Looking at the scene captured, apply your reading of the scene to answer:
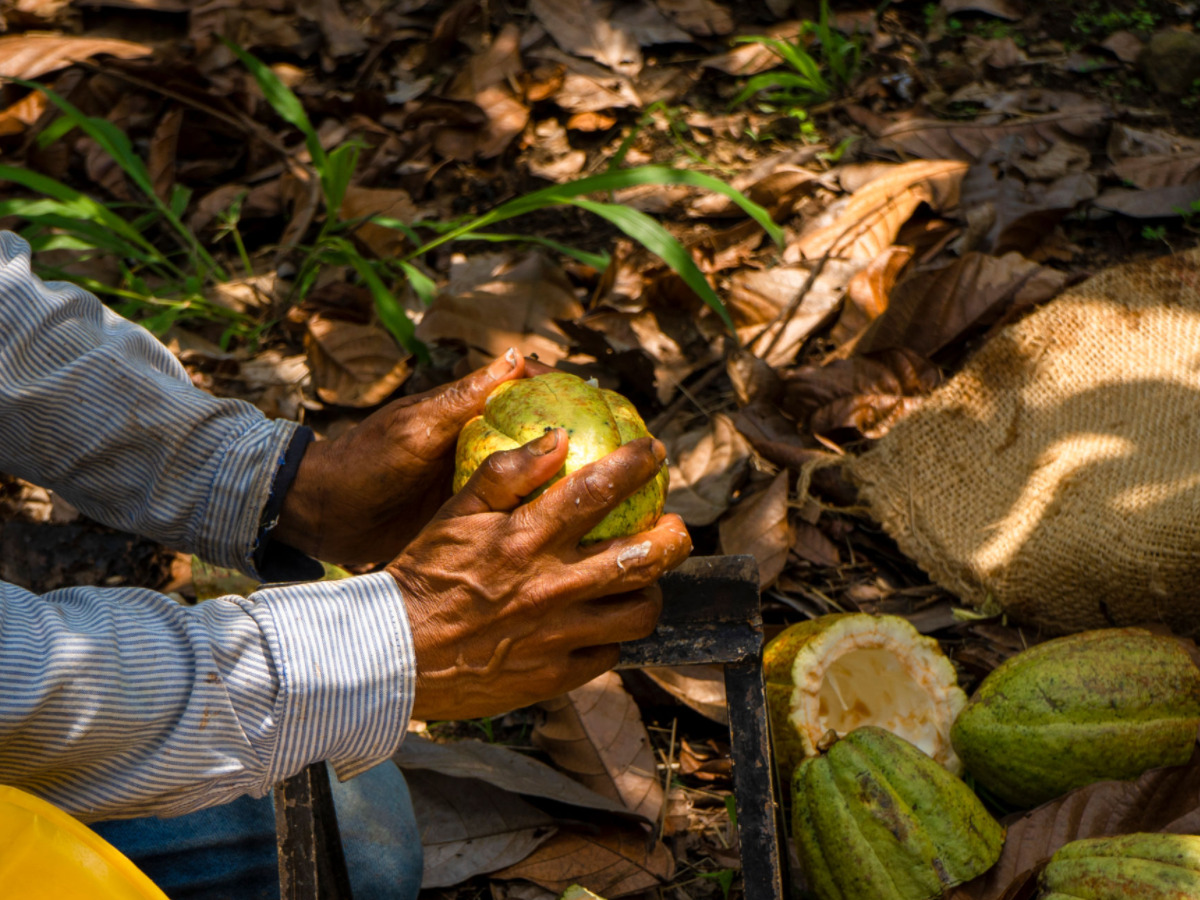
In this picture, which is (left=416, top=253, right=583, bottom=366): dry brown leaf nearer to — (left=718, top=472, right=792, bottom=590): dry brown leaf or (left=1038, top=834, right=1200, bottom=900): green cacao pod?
(left=718, top=472, right=792, bottom=590): dry brown leaf

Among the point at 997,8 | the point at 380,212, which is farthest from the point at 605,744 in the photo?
the point at 997,8

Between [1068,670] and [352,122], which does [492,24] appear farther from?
[1068,670]

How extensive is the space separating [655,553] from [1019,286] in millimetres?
1503

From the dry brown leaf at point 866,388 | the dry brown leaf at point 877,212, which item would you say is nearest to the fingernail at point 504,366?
the dry brown leaf at point 866,388

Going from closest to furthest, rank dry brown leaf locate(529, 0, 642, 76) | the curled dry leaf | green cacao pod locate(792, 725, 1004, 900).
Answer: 1. green cacao pod locate(792, 725, 1004, 900)
2. the curled dry leaf
3. dry brown leaf locate(529, 0, 642, 76)

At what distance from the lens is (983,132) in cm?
292

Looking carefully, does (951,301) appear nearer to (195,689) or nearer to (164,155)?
(195,689)

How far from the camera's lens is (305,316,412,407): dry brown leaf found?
252 centimetres

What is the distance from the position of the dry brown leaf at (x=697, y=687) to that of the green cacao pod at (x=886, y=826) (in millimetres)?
401

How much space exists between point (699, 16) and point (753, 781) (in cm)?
293

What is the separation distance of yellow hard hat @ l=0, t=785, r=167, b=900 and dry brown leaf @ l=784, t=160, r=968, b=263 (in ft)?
7.00

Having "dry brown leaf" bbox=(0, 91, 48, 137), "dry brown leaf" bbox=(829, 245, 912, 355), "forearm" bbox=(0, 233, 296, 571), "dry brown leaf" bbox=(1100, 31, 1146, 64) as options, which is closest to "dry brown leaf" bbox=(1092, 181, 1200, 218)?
"dry brown leaf" bbox=(829, 245, 912, 355)

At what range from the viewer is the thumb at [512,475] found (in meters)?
1.18

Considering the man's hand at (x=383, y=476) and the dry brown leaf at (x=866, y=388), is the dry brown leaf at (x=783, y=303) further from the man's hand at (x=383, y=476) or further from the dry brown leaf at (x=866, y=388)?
the man's hand at (x=383, y=476)
